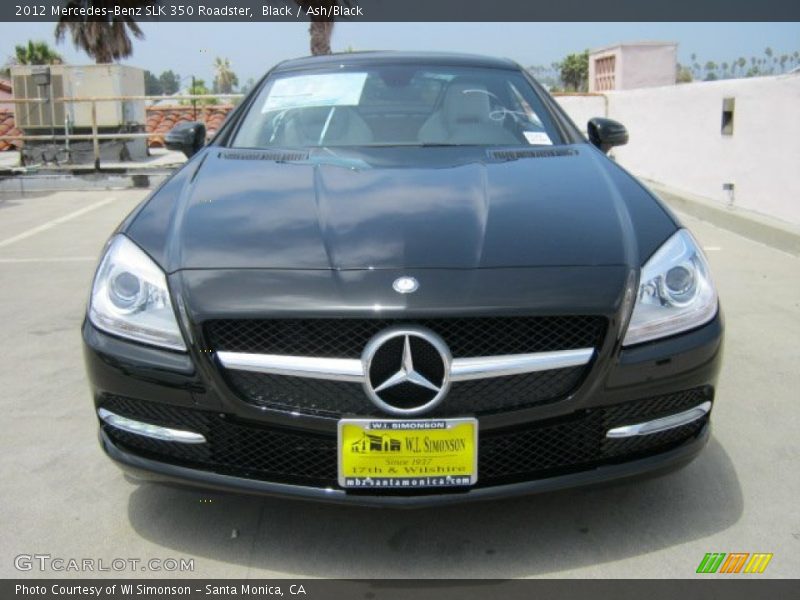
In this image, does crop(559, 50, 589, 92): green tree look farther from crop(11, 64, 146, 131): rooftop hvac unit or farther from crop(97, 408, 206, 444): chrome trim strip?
crop(97, 408, 206, 444): chrome trim strip

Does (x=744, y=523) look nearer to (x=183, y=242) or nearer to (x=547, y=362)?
(x=547, y=362)

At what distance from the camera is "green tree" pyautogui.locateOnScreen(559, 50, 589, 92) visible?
204 feet

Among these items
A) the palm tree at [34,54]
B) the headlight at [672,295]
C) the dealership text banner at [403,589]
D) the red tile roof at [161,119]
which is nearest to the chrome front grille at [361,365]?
the headlight at [672,295]

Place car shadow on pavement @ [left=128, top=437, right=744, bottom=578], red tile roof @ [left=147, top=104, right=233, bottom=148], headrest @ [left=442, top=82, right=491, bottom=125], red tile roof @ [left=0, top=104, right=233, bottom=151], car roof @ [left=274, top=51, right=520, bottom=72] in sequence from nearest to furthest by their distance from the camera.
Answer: car shadow on pavement @ [left=128, top=437, right=744, bottom=578] → headrest @ [left=442, top=82, right=491, bottom=125] → car roof @ [left=274, top=51, right=520, bottom=72] → red tile roof @ [left=0, top=104, right=233, bottom=151] → red tile roof @ [left=147, top=104, right=233, bottom=148]

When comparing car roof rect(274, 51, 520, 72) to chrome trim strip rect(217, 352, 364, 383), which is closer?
chrome trim strip rect(217, 352, 364, 383)

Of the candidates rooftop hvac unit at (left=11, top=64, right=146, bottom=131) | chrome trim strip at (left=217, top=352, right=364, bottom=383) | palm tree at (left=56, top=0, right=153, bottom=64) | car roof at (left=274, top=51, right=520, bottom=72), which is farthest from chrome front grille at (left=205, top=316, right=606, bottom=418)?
palm tree at (left=56, top=0, right=153, bottom=64)

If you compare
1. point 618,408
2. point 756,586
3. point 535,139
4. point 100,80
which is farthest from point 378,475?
point 100,80

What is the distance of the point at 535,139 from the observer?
368 centimetres

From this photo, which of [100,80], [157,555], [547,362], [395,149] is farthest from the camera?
[100,80]

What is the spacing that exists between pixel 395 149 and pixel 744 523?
1845mm

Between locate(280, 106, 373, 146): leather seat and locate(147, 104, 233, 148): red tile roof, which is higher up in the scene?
locate(280, 106, 373, 146): leather seat

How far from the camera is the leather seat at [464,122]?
371cm

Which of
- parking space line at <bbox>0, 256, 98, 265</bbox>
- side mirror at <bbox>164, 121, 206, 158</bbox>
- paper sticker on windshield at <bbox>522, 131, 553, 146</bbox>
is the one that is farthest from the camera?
parking space line at <bbox>0, 256, 98, 265</bbox>

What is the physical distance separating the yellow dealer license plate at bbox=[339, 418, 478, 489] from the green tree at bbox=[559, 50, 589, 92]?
61.7m
